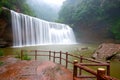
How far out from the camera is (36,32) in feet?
99.3

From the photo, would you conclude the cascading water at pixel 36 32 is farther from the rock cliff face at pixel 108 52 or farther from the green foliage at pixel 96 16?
the rock cliff face at pixel 108 52

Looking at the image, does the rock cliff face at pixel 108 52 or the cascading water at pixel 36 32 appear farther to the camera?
the cascading water at pixel 36 32

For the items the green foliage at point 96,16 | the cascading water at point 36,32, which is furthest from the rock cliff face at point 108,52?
the green foliage at point 96,16

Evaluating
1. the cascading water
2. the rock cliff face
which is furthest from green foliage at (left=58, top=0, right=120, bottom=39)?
the rock cliff face

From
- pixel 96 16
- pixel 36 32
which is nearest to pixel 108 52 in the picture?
pixel 36 32

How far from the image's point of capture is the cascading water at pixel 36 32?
2613 centimetres

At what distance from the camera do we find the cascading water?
85.7 feet

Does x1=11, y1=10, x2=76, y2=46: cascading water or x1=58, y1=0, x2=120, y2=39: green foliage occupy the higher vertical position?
x1=58, y1=0, x2=120, y2=39: green foliage

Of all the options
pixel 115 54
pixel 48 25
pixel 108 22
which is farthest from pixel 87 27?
pixel 115 54

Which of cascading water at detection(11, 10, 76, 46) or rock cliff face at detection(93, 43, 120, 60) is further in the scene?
cascading water at detection(11, 10, 76, 46)

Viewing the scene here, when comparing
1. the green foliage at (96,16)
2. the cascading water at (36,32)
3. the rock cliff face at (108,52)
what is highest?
the green foliage at (96,16)

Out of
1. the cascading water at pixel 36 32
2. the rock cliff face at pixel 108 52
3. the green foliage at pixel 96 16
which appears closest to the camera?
the rock cliff face at pixel 108 52

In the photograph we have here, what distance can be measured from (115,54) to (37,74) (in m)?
8.59

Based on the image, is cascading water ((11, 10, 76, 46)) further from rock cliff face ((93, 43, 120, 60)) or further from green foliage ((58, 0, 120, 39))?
rock cliff face ((93, 43, 120, 60))
